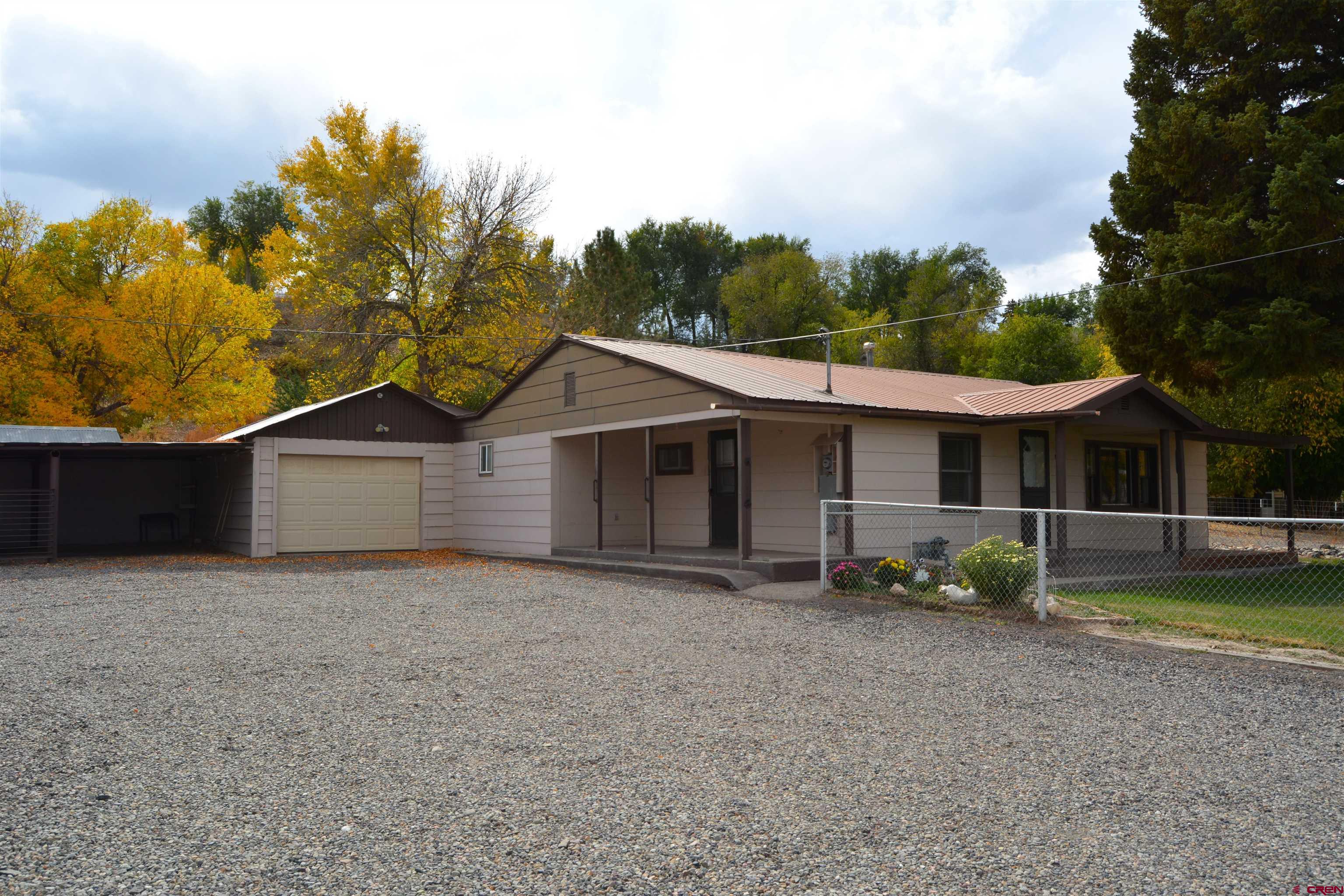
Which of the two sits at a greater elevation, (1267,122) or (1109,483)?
(1267,122)

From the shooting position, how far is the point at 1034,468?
1571 centimetres

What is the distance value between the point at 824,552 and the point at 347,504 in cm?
1071

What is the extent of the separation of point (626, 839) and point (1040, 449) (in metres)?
13.9

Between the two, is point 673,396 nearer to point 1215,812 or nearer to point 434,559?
point 434,559

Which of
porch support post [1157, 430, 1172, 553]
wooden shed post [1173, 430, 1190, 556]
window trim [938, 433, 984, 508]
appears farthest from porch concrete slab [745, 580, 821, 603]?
wooden shed post [1173, 430, 1190, 556]

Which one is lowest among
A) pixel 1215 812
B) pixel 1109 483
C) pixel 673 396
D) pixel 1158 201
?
pixel 1215 812

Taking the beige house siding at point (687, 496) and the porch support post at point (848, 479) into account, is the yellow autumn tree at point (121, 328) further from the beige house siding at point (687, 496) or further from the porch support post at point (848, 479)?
the porch support post at point (848, 479)

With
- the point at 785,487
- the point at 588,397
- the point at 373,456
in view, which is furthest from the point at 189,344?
the point at 785,487

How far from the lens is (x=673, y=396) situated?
44.0 feet

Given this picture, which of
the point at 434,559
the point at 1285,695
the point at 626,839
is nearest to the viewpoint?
the point at 626,839

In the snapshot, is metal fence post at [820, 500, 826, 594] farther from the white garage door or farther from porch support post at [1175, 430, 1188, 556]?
the white garage door

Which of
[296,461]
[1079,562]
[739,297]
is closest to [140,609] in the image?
[296,461]

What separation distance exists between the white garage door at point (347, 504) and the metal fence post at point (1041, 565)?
13249 mm

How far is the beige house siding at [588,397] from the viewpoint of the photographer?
1341cm
